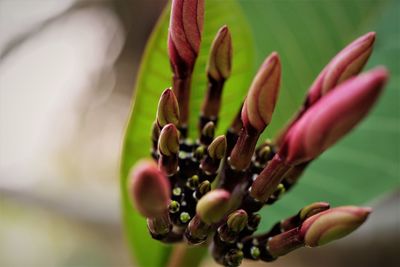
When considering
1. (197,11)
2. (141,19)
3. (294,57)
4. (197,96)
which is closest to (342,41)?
(294,57)

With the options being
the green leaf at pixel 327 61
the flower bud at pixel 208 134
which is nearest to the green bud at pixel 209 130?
the flower bud at pixel 208 134

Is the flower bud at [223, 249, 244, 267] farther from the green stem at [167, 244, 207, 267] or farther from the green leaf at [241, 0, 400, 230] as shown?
the green leaf at [241, 0, 400, 230]

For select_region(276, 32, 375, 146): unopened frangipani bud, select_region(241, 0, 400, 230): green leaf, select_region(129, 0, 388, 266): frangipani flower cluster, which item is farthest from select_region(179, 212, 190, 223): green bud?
select_region(241, 0, 400, 230): green leaf

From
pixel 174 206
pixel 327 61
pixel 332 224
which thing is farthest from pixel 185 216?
pixel 327 61

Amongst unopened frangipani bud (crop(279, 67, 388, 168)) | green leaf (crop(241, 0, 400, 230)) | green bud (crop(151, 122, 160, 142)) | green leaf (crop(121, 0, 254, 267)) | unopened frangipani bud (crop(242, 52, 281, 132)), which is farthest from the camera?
green leaf (crop(241, 0, 400, 230))

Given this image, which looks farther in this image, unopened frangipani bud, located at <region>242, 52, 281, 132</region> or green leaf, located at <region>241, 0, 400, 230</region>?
green leaf, located at <region>241, 0, 400, 230</region>

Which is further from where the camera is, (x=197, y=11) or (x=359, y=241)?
(x=359, y=241)

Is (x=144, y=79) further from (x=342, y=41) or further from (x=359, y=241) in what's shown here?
(x=359, y=241)
